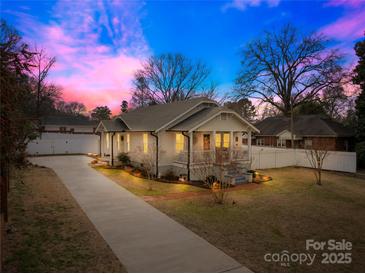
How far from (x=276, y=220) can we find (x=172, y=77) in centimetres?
3274

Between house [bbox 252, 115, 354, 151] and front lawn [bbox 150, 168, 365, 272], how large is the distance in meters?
13.0

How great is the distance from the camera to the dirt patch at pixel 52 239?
480 cm

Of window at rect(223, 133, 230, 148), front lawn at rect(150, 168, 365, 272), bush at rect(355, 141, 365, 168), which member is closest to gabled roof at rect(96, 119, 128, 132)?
window at rect(223, 133, 230, 148)

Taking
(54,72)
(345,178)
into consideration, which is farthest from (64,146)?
(345,178)

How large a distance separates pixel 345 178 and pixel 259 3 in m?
13.1

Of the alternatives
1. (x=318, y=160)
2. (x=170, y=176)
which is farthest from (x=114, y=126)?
(x=318, y=160)

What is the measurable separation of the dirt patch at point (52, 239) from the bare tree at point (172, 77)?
30135 millimetres

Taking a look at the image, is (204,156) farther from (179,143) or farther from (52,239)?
(52,239)

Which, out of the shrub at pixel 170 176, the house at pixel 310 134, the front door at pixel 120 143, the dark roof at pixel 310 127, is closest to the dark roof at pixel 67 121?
the front door at pixel 120 143

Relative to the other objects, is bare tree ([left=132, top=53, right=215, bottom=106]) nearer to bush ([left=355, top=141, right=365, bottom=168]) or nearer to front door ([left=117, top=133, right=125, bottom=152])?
front door ([left=117, top=133, right=125, bottom=152])

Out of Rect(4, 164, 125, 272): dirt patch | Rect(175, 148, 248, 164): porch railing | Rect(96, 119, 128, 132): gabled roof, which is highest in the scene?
Rect(96, 119, 128, 132): gabled roof

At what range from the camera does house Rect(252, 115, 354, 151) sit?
1008 inches

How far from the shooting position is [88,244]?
5844 mm

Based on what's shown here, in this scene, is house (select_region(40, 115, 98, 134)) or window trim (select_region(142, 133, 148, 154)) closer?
window trim (select_region(142, 133, 148, 154))
